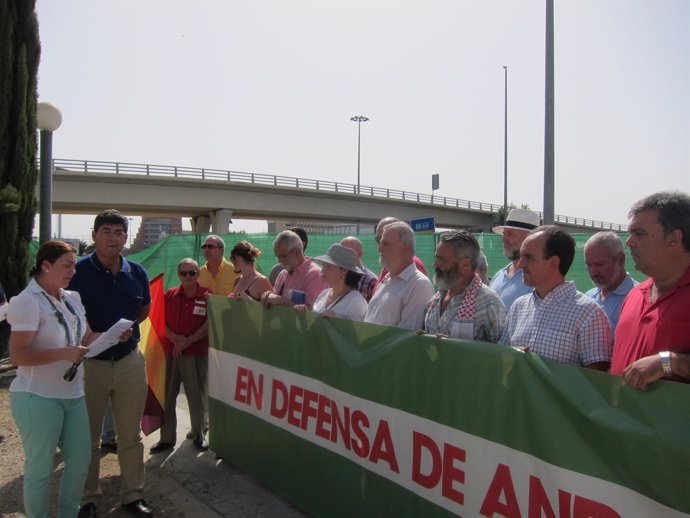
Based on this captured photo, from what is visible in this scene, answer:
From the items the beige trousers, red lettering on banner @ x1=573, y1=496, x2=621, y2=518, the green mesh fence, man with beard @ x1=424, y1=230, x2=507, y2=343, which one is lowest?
the beige trousers

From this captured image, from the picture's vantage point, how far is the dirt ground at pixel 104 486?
383cm

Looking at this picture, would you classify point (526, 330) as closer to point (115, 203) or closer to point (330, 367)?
point (330, 367)

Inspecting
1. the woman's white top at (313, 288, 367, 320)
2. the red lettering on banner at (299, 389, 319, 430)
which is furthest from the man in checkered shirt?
the red lettering on banner at (299, 389, 319, 430)

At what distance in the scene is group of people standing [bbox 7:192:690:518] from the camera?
90.4 inches

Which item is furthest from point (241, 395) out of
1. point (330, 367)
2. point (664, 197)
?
point (664, 197)

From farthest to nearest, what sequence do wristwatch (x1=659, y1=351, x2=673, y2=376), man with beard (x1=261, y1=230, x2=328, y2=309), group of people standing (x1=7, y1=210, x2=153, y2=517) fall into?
man with beard (x1=261, y1=230, x2=328, y2=309) < group of people standing (x1=7, y1=210, x2=153, y2=517) < wristwatch (x1=659, y1=351, x2=673, y2=376)

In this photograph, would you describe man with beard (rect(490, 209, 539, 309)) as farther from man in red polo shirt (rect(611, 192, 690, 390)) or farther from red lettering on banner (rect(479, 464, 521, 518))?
red lettering on banner (rect(479, 464, 521, 518))

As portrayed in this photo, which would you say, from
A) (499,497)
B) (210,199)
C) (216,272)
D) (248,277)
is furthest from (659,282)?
(210,199)

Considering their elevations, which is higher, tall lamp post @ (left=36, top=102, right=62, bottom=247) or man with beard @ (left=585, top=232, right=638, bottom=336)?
tall lamp post @ (left=36, top=102, right=62, bottom=247)

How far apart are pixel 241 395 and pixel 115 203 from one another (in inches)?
1210

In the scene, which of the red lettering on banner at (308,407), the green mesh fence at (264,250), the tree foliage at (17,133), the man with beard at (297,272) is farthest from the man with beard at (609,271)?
the tree foliage at (17,133)

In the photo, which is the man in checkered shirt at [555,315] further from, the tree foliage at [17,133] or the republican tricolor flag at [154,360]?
the tree foliage at [17,133]

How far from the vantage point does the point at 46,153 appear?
7.41 m

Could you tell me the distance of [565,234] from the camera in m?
2.83
